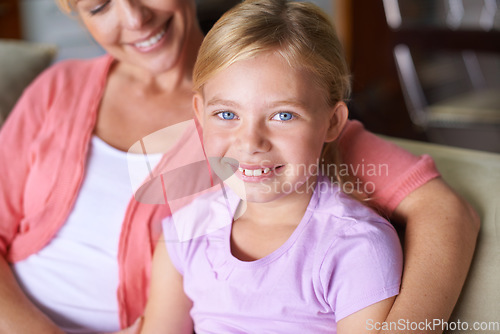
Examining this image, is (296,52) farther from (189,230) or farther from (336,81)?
(189,230)

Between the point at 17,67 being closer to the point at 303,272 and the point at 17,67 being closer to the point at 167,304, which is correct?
the point at 167,304

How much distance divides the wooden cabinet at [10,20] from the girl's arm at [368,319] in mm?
3685

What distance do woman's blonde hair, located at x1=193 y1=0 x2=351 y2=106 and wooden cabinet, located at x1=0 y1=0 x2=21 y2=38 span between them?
3.36 m

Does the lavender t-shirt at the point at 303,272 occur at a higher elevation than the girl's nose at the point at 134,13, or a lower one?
lower

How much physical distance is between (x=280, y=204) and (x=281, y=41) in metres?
0.28

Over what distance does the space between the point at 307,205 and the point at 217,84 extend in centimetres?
26

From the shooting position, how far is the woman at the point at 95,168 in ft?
3.62

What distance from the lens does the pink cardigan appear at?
3.34 ft

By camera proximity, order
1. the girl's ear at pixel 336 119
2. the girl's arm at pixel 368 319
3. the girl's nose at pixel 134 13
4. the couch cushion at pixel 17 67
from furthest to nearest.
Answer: the couch cushion at pixel 17 67
the girl's nose at pixel 134 13
the girl's ear at pixel 336 119
the girl's arm at pixel 368 319

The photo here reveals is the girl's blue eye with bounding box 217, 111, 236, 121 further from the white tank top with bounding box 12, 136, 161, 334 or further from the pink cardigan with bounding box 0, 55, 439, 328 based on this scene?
the white tank top with bounding box 12, 136, 161, 334

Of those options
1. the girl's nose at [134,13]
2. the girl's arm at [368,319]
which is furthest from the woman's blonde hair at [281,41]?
the girl's arm at [368,319]

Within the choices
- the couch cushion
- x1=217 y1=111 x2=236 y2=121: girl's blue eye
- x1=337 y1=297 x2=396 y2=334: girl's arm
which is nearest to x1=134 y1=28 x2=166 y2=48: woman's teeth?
x1=217 y1=111 x2=236 y2=121: girl's blue eye

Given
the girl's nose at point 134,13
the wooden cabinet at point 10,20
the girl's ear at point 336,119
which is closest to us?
the girl's ear at point 336,119

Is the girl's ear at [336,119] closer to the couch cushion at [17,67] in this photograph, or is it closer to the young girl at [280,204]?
the young girl at [280,204]
